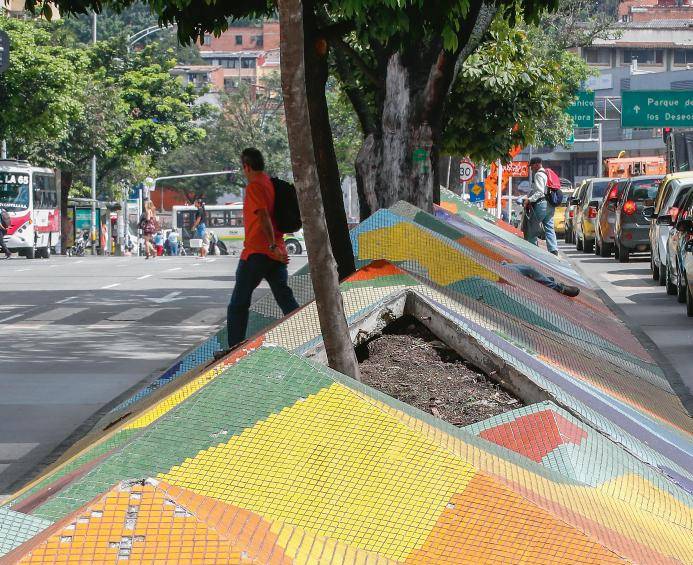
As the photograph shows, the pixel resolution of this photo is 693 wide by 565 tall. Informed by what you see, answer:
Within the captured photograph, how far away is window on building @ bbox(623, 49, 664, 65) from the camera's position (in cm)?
11788

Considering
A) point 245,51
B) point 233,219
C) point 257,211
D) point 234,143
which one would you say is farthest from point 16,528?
point 245,51

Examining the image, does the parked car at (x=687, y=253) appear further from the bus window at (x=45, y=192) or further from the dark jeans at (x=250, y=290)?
the bus window at (x=45, y=192)

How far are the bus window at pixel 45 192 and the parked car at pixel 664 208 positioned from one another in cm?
3094

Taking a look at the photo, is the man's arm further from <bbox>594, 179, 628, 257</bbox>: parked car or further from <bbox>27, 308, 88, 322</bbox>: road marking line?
<bbox>594, 179, 628, 257</bbox>: parked car

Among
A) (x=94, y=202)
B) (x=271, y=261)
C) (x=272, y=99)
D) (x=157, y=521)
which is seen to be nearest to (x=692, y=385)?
(x=271, y=261)

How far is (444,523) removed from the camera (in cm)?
400

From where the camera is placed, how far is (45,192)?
5122 centimetres

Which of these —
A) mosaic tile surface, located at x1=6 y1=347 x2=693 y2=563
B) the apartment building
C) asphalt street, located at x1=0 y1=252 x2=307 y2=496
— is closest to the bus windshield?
asphalt street, located at x1=0 y1=252 x2=307 y2=496

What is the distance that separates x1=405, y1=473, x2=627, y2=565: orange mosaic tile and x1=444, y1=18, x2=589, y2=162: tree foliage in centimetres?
1691

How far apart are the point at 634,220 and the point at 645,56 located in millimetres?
94622

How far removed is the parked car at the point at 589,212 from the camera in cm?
3603

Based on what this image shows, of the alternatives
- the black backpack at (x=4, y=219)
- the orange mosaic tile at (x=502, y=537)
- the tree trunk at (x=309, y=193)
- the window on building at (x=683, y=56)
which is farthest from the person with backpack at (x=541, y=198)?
the window on building at (x=683, y=56)

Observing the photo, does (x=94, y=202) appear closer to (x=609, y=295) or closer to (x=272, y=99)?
(x=272, y=99)

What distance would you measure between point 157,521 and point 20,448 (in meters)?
5.44
